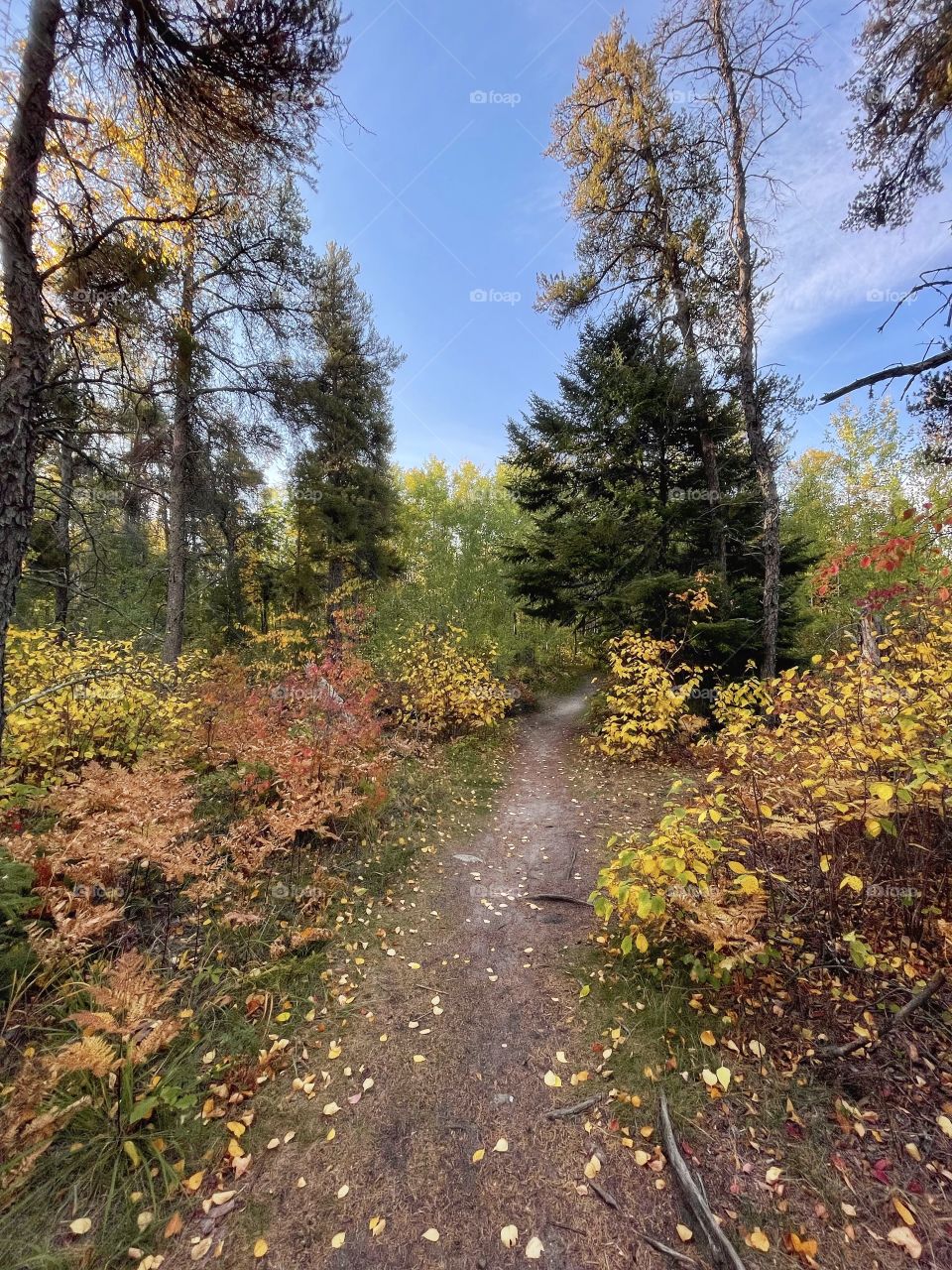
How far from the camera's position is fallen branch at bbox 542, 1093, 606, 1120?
2.46 m

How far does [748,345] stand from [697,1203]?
33.8 ft

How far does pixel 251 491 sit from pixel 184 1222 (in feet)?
39.0

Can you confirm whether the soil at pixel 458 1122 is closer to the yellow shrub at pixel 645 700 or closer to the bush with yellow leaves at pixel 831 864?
the bush with yellow leaves at pixel 831 864

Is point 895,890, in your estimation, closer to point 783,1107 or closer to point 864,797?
point 864,797

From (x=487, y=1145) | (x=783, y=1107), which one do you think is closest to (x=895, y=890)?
(x=783, y=1107)

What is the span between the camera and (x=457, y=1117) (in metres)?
2.49

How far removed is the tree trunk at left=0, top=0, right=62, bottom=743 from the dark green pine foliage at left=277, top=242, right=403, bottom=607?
8.67m

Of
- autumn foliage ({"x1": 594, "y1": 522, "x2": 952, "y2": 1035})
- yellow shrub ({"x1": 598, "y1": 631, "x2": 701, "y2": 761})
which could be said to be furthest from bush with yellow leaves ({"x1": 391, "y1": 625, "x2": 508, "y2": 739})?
autumn foliage ({"x1": 594, "y1": 522, "x2": 952, "y2": 1035})

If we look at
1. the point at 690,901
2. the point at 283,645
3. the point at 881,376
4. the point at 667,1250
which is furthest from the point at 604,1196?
the point at 283,645

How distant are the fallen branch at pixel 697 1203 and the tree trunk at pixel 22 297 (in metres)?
4.61

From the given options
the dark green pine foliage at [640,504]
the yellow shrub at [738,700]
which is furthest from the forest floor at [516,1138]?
the dark green pine foliage at [640,504]

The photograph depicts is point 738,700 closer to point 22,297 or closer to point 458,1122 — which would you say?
point 458,1122

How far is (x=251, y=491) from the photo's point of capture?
36.9 feet

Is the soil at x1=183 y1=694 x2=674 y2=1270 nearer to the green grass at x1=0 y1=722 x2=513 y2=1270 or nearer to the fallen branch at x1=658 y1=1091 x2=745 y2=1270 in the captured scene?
the fallen branch at x1=658 y1=1091 x2=745 y2=1270
